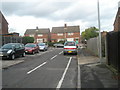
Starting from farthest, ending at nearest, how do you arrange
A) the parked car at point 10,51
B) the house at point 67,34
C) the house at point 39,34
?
the house at point 39,34
the house at point 67,34
the parked car at point 10,51

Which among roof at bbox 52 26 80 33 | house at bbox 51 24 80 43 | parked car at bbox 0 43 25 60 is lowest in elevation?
parked car at bbox 0 43 25 60

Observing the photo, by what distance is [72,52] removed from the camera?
19656mm

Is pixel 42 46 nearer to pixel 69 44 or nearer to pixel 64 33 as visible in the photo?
pixel 69 44

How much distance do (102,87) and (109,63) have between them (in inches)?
184

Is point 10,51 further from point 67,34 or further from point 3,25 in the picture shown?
point 67,34

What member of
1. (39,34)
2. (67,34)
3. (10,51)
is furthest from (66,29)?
(10,51)

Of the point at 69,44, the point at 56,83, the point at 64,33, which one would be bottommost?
the point at 56,83

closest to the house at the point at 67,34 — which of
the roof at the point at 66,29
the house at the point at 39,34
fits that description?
the roof at the point at 66,29

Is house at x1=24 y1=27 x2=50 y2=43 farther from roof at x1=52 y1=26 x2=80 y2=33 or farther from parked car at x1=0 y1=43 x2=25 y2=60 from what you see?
parked car at x1=0 y1=43 x2=25 y2=60

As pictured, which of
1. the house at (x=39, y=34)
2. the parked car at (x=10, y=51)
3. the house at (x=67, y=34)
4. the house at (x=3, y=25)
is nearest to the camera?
the parked car at (x=10, y=51)

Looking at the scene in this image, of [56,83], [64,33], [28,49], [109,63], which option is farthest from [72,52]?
[64,33]

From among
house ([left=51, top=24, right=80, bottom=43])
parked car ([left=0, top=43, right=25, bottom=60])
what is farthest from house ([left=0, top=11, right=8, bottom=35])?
house ([left=51, top=24, right=80, bottom=43])

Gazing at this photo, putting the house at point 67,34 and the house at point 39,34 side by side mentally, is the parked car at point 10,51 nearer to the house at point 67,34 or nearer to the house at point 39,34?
the house at point 67,34

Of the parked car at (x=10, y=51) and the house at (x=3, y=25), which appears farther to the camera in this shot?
the house at (x=3, y=25)
